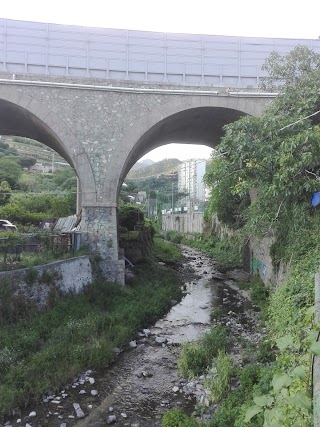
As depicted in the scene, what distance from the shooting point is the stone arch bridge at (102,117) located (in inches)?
466

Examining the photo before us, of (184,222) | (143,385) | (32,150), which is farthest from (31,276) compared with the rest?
(32,150)

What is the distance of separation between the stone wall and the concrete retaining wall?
2495 cm

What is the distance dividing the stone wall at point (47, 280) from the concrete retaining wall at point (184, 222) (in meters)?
25.0

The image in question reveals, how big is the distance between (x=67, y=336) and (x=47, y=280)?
5.97 feet

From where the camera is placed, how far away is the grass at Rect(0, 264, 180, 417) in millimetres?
7047

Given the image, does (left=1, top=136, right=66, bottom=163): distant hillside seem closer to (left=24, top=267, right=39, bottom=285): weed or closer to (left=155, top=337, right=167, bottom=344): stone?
(left=24, top=267, right=39, bottom=285): weed

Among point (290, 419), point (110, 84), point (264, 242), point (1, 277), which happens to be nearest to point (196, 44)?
point (110, 84)

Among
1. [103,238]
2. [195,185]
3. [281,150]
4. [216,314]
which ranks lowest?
[216,314]

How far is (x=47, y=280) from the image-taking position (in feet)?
32.1

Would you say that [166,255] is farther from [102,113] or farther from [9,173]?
[9,173]

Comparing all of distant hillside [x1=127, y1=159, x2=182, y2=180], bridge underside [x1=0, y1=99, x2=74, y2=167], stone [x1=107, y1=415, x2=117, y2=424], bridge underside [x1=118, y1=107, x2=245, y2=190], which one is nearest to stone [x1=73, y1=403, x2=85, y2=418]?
stone [x1=107, y1=415, x2=117, y2=424]

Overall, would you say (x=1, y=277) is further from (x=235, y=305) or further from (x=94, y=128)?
(x=235, y=305)

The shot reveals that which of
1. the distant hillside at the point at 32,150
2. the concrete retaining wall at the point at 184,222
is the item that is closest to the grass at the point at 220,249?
the concrete retaining wall at the point at 184,222

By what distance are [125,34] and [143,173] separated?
85.3 metres
